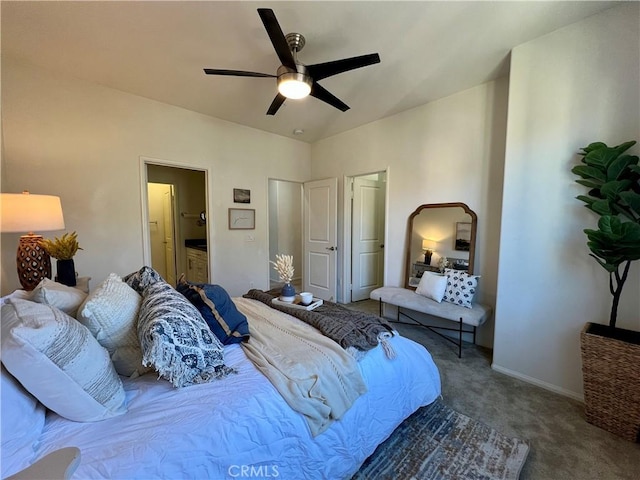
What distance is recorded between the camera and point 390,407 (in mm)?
1517

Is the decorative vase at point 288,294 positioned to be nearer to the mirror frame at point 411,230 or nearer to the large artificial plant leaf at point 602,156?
the mirror frame at point 411,230

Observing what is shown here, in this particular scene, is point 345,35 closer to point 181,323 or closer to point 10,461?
point 181,323

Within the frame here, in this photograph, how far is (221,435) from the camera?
3.12ft

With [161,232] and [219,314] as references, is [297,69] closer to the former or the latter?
[219,314]

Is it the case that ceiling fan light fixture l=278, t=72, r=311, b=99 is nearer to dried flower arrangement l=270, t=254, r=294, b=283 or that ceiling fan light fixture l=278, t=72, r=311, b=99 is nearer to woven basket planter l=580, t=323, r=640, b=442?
dried flower arrangement l=270, t=254, r=294, b=283

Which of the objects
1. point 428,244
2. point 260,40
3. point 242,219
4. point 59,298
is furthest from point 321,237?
point 59,298

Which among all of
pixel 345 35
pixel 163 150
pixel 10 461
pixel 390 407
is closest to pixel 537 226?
pixel 390 407

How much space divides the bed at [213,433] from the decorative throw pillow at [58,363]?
0.14 feet

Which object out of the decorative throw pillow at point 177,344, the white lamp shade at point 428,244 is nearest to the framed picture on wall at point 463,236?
the white lamp shade at point 428,244

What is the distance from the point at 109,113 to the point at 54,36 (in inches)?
31.1

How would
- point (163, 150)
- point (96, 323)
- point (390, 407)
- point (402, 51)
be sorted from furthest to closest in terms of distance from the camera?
point (163, 150), point (402, 51), point (390, 407), point (96, 323)

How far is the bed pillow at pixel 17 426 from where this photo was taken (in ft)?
2.50

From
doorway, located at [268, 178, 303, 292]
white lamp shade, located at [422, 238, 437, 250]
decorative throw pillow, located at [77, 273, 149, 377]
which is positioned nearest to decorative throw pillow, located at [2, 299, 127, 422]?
decorative throw pillow, located at [77, 273, 149, 377]

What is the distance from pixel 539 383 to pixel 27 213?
13.5ft
